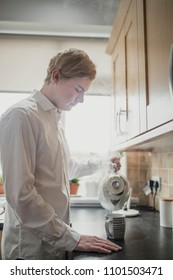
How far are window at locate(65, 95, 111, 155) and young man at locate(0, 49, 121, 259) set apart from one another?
0.20 meters

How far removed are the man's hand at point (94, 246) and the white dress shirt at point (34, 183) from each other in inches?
0.7

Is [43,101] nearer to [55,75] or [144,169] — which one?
[55,75]

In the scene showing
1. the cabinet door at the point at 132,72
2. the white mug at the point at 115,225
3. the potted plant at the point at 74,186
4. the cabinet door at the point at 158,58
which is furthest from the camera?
the potted plant at the point at 74,186

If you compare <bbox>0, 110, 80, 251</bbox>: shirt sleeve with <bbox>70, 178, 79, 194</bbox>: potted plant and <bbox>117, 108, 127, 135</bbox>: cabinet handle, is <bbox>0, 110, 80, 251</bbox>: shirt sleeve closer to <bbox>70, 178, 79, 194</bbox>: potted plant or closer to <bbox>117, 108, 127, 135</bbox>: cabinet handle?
<bbox>117, 108, 127, 135</bbox>: cabinet handle

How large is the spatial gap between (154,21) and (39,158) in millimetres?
481

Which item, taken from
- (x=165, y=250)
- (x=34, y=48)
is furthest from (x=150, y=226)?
(x=34, y=48)

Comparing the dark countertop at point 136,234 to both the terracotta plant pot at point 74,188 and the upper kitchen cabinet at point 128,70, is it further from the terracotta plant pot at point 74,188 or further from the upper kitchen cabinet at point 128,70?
the upper kitchen cabinet at point 128,70

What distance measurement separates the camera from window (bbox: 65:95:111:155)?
102 cm

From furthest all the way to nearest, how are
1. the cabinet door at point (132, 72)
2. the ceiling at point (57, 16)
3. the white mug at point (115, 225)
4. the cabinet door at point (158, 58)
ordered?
1. the ceiling at point (57, 16)
2. the cabinet door at point (132, 72)
3. the white mug at point (115, 225)
4. the cabinet door at point (158, 58)

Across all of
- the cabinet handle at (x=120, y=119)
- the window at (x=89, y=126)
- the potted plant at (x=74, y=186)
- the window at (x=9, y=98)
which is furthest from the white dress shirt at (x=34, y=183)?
the potted plant at (x=74, y=186)

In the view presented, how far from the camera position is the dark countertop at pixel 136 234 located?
1.98 feet

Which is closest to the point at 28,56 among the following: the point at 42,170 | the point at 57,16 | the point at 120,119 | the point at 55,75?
the point at 57,16

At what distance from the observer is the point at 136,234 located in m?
0.82
